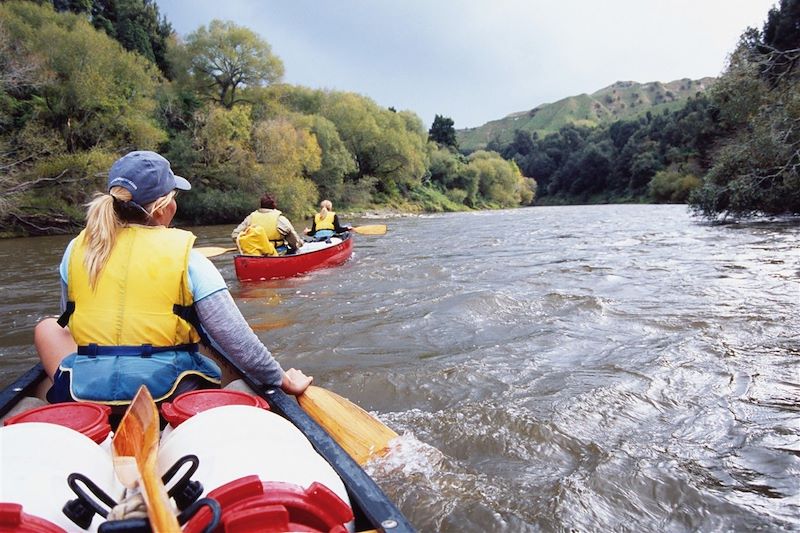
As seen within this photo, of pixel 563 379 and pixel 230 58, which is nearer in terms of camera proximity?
pixel 563 379

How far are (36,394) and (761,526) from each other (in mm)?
3381

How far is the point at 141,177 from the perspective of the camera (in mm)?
2051

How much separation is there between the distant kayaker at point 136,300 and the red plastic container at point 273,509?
1.03 meters

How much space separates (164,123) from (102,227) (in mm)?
25539

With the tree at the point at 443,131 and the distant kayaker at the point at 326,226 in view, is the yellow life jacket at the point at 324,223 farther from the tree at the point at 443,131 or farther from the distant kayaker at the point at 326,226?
the tree at the point at 443,131

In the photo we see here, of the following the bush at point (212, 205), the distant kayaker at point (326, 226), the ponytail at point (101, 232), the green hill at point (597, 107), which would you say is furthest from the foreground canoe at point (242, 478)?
the green hill at point (597, 107)

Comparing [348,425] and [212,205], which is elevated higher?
[212,205]

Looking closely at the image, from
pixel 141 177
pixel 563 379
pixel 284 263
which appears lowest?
pixel 563 379

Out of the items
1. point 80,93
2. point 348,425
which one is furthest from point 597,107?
point 348,425

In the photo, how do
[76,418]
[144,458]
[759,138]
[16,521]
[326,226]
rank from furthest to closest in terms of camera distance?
[759,138]
[326,226]
[76,418]
[144,458]
[16,521]

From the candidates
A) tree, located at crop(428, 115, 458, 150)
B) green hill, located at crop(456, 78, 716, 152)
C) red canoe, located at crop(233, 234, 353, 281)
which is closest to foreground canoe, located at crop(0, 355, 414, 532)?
red canoe, located at crop(233, 234, 353, 281)

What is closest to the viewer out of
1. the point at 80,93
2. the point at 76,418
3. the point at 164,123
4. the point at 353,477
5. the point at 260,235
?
the point at 353,477

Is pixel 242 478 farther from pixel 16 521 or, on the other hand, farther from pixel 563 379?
pixel 563 379

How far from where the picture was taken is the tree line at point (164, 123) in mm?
17016
